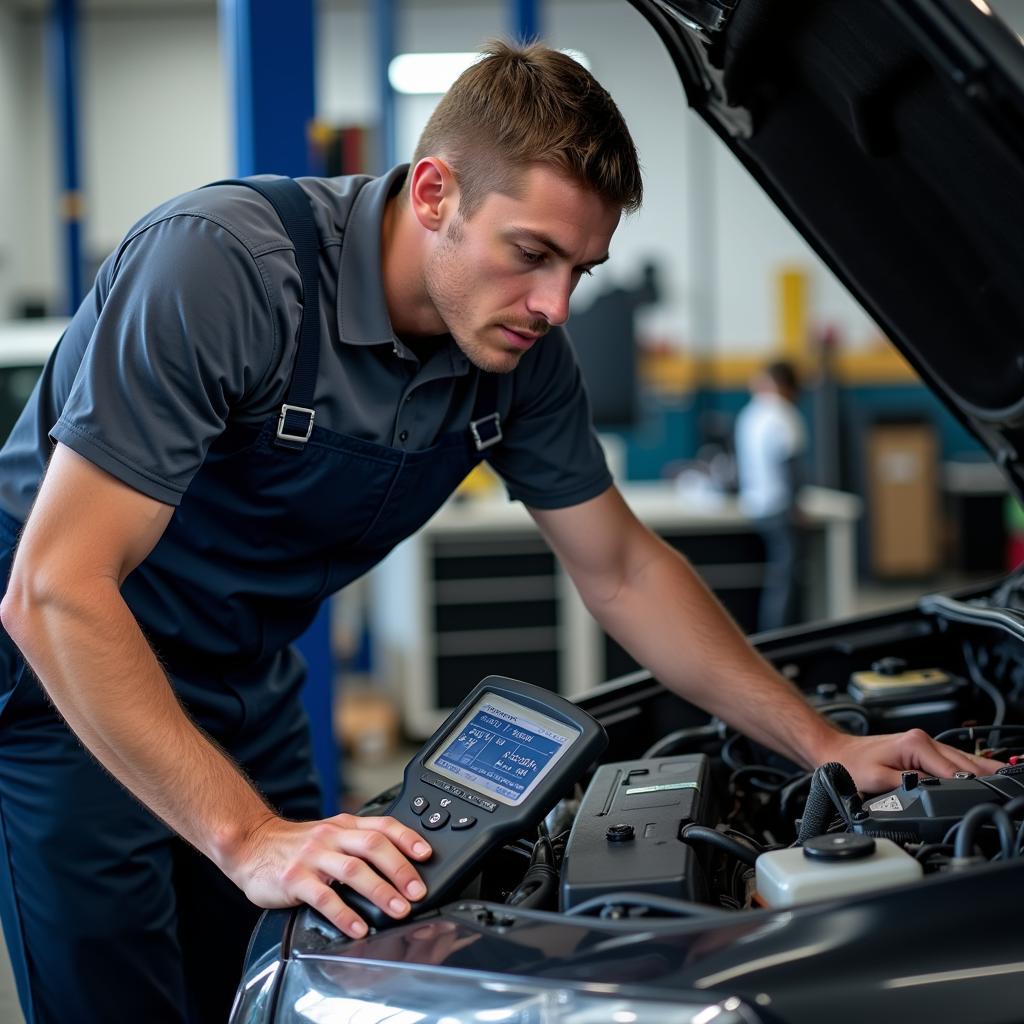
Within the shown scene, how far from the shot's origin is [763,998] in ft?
2.93

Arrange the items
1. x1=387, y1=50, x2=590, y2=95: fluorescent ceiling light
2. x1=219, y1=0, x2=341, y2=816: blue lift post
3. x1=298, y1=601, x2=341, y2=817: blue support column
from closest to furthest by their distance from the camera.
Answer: x1=219, y1=0, x2=341, y2=816: blue lift post
x1=298, y1=601, x2=341, y2=817: blue support column
x1=387, y1=50, x2=590, y2=95: fluorescent ceiling light

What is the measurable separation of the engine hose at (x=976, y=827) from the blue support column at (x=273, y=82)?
2.04 meters

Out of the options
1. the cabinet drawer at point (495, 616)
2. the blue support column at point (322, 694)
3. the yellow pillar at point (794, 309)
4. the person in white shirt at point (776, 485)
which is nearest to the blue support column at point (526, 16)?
the person in white shirt at point (776, 485)

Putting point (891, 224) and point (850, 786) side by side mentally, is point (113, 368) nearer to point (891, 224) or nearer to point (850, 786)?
point (850, 786)

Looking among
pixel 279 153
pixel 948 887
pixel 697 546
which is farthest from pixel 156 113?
pixel 948 887

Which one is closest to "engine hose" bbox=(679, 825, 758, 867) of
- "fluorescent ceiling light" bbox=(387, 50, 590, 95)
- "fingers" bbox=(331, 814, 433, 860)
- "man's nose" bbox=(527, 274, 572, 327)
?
"fingers" bbox=(331, 814, 433, 860)

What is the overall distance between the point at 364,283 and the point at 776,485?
4232 millimetres

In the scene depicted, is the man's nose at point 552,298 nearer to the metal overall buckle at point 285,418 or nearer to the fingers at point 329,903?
the metal overall buckle at point 285,418

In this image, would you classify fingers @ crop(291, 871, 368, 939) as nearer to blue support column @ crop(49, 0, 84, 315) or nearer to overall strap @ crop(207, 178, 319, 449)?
overall strap @ crop(207, 178, 319, 449)

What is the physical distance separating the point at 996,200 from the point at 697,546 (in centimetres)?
400

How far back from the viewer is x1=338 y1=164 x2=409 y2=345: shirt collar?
1488 millimetres

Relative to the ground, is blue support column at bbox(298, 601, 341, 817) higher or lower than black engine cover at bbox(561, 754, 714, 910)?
lower

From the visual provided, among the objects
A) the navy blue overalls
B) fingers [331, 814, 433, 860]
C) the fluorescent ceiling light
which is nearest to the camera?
fingers [331, 814, 433, 860]

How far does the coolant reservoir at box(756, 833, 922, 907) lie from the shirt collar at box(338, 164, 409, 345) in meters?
0.74
